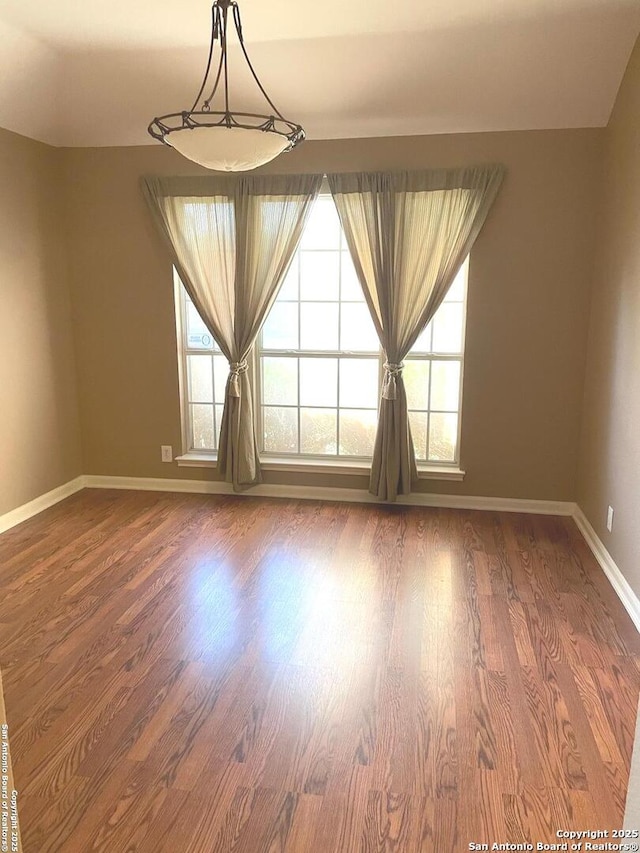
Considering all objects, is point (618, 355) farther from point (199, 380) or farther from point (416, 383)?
point (199, 380)

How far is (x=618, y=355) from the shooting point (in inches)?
130

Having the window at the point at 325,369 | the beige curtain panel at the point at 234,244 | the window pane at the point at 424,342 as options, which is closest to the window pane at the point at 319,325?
the window at the point at 325,369

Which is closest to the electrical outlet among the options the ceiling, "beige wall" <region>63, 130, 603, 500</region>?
"beige wall" <region>63, 130, 603, 500</region>

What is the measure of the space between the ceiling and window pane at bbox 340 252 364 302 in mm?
795

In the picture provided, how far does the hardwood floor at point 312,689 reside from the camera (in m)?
1.79

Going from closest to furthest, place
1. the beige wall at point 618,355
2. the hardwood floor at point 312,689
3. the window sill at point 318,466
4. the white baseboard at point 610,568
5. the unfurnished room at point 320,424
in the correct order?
the hardwood floor at point 312,689 → the unfurnished room at point 320,424 → the white baseboard at point 610,568 → the beige wall at point 618,355 → the window sill at point 318,466

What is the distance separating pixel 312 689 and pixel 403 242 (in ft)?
9.24

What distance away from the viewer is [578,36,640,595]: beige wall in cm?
302

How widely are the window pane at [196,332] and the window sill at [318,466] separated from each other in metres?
0.83

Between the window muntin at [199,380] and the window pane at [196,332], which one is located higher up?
the window pane at [196,332]

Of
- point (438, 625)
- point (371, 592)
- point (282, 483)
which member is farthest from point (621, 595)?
point (282, 483)

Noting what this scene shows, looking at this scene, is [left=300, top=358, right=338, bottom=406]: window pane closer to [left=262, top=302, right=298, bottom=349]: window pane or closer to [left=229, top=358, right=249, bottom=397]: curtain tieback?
[left=262, top=302, right=298, bottom=349]: window pane

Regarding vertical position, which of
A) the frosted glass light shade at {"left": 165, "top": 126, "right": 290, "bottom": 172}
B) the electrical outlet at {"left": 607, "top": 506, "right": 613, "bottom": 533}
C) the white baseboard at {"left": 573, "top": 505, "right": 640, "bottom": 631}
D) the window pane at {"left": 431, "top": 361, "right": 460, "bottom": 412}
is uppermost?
the frosted glass light shade at {"left": 165, "top": 126, "right": 290, "bottom": 172}

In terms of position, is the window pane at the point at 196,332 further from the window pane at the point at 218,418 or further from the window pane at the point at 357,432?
the window pane at the point at 357,432
